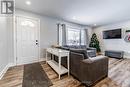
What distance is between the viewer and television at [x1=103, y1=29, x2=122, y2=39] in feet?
16.6

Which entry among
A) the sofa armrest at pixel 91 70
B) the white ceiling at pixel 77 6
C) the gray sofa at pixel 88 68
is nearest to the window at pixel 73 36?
the white ceiling at pixel 77 6

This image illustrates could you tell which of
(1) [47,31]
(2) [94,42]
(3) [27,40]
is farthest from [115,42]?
(3) [27,40]

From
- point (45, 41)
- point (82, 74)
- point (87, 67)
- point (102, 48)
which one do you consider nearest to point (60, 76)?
point (82, 74)

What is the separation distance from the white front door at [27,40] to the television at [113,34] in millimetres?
4819

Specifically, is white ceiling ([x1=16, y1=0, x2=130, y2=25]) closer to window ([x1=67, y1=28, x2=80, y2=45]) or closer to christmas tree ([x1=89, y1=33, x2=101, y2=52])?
window ([x1=67, y1=28, x2=80, y2=45])

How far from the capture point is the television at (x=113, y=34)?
505 cm

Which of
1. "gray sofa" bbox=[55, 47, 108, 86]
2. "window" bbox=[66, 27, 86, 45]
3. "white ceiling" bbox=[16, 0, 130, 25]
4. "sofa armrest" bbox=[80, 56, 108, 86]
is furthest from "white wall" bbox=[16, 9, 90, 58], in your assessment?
"sofa armrest" bbox=[80, 56, 108, 86]

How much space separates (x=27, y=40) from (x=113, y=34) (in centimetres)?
536

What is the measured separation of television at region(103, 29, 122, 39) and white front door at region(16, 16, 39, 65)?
4.82 metres

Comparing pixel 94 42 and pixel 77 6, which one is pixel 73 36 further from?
pixel 77 6

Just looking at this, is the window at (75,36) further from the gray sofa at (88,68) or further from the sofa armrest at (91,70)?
the sofa armrest at (91,70)

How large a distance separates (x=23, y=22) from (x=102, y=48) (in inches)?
228

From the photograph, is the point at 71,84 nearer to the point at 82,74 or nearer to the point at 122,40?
the point at 82,74

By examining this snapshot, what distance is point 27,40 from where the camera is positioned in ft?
11.6
